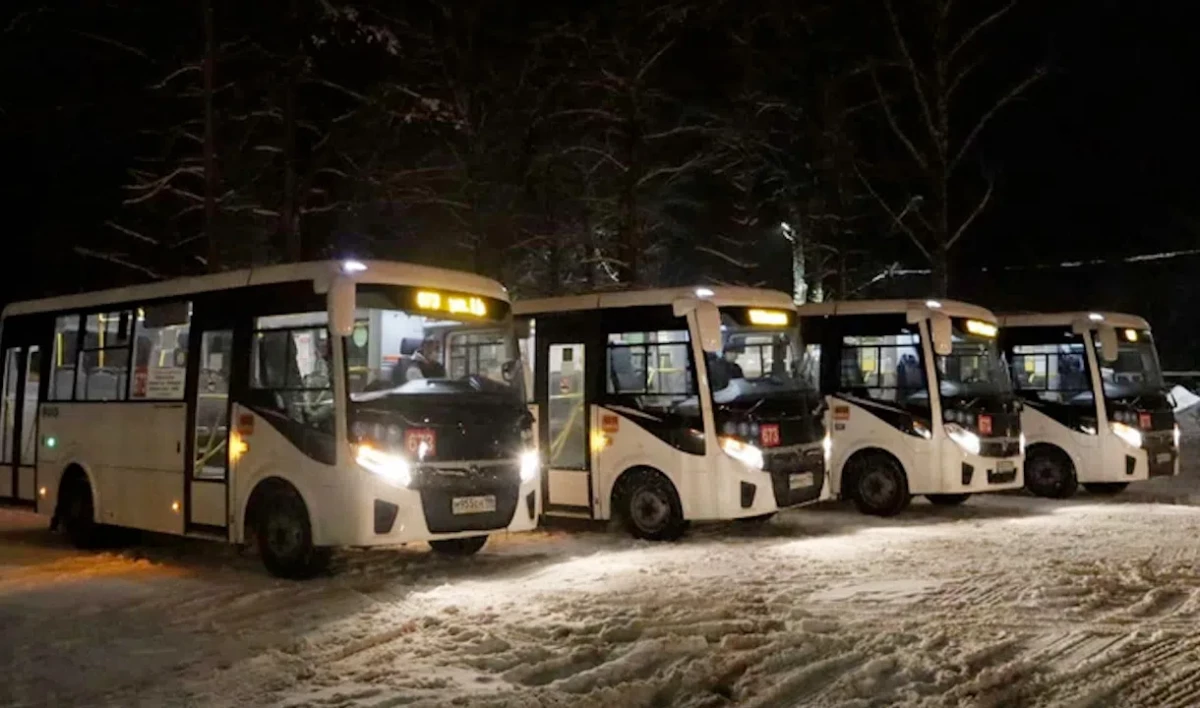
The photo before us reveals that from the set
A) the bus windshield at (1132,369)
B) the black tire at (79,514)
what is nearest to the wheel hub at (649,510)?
the black tire at (79,514)

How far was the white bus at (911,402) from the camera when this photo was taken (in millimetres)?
15383

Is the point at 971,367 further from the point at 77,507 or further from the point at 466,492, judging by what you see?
the point at 77,507

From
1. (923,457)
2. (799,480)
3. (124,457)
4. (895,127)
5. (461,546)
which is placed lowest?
(461,546)

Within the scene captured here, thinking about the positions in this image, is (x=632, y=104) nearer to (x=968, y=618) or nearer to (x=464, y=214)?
(x=464, y=214)

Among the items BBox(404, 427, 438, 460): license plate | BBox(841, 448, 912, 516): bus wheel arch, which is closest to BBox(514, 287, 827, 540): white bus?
BBox(841, 448, 912, 516): bus wheel arch

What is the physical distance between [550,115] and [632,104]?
1.58 m

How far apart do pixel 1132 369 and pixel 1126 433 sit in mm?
1359

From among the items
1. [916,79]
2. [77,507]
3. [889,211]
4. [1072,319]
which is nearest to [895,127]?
[916,79]

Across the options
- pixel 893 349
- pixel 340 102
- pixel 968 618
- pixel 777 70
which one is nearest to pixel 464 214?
pixel 340 102

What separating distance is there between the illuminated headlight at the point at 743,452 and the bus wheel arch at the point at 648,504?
76 centimetres

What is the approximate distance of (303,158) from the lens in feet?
72.5

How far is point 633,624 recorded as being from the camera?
8523 mm

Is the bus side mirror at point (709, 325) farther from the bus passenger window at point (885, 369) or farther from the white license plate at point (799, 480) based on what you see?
the bus passenger window at point (885, 369)

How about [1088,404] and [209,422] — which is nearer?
[209,422]
